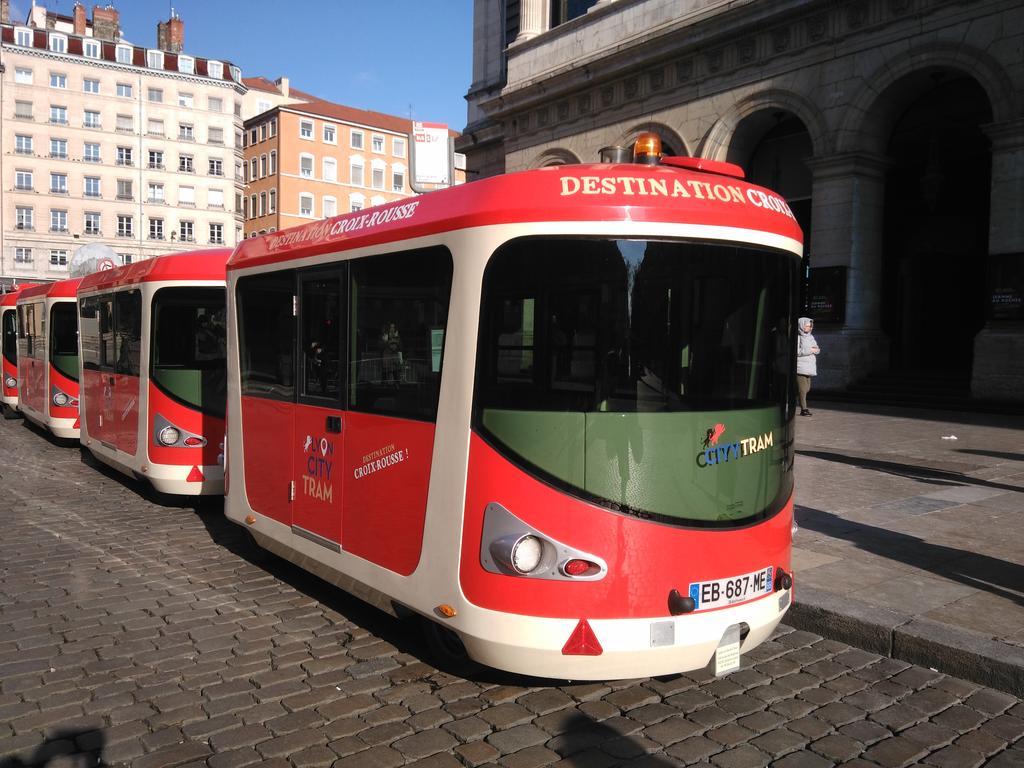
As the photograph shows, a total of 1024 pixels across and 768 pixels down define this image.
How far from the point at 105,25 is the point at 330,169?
22.4 metres

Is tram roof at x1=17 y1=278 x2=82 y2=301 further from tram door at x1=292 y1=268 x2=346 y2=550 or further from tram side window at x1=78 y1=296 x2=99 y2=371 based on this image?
tram door at x1=292 y1=268 x2=346 y2=550

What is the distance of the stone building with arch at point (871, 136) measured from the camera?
1644 centimetres

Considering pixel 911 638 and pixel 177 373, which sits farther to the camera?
pixel 177 373

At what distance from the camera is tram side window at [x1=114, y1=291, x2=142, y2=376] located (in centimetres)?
899

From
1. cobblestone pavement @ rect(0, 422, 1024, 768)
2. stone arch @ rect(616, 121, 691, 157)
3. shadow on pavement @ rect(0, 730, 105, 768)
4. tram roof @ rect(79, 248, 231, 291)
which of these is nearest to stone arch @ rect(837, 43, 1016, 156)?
stone arch @ rect(616, 121, 691, 157)

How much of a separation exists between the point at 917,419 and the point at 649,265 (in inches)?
528

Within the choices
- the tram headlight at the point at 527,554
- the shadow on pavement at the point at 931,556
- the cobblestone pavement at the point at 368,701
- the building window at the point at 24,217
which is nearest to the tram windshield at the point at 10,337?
the cobblestone pavement at the point at 368,701

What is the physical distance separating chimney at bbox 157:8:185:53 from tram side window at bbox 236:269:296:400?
7969cm

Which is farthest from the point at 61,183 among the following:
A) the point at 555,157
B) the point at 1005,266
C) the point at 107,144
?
the point at 1005,266

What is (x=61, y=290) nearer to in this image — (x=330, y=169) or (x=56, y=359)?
(x=56, y=359)

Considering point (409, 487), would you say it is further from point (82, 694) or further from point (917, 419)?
point (917, 419)

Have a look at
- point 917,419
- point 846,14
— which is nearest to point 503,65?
point 846,14

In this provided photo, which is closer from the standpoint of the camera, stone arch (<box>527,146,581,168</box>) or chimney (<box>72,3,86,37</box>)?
stone arch (<box>527,146,581,168</box>)

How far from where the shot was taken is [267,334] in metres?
6.03
